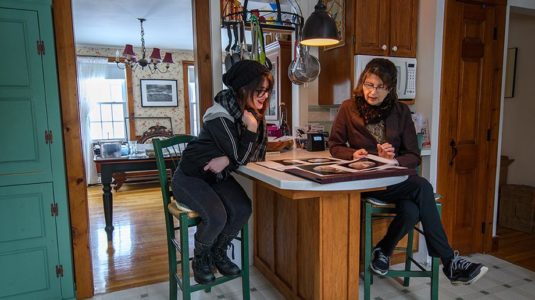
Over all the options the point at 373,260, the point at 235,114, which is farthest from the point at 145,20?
the point at 373,260

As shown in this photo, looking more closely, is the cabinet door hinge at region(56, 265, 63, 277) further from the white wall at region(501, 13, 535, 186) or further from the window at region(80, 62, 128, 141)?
the window at region(80, 62, 128, 141)

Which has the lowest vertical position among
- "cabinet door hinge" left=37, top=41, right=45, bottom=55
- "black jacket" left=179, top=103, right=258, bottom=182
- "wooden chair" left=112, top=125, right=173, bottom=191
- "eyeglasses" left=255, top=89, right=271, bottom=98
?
"wooden chair" left=112, top=125, right=173, bottom=191

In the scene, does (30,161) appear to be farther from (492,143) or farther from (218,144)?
(492,143)

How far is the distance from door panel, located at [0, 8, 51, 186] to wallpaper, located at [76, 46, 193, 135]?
16.1 ft

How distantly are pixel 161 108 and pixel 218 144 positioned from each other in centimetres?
559

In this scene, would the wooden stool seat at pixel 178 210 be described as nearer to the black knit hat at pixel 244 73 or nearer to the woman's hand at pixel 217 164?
the woman's hand at pixel 217 164

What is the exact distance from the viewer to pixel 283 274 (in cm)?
221

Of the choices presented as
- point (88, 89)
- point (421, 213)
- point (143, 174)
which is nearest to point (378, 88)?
point (421, 213)

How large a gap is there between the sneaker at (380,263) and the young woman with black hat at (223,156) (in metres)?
0.72

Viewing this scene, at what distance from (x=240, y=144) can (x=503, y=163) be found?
10.7 ft

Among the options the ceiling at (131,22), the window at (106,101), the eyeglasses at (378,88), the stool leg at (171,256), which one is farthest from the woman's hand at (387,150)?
the window at (106,101)

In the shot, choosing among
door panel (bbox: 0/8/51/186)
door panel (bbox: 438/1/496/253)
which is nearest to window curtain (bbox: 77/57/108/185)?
door panel (bbox: 0/8/51/186)

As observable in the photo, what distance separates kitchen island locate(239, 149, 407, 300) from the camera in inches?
56.6

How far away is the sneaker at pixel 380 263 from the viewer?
186cm
